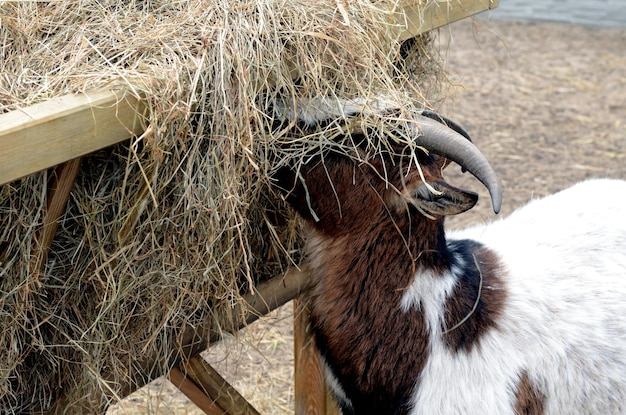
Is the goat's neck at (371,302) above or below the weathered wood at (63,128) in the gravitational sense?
below

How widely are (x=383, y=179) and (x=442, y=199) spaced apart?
0.22m

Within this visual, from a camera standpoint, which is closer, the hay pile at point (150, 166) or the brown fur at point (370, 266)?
the hay pile at point (150, 166)

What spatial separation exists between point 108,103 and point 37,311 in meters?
0.76

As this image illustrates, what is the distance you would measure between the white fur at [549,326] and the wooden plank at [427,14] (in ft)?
2.90

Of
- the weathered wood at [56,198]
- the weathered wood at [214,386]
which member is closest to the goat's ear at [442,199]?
the weathered wood at [56,198]

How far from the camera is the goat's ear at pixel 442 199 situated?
2590 millimetres

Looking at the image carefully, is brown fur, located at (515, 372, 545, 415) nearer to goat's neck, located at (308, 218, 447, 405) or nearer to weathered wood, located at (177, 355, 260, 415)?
goat's neck, located at (308, 218, 447, 405)

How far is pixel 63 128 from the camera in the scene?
2.18m

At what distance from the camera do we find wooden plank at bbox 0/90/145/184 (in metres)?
2.07

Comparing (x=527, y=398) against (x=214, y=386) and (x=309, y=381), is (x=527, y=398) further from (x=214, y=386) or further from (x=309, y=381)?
(x=214, y=386)

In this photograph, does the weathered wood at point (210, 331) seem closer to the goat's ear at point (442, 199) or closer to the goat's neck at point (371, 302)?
the goat's neck at point (371, 302)

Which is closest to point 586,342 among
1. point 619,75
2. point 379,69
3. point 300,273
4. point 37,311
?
point 300,273

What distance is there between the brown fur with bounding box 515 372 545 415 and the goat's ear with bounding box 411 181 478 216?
0.82 metres

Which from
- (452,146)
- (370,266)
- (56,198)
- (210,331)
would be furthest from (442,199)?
(56,198)
